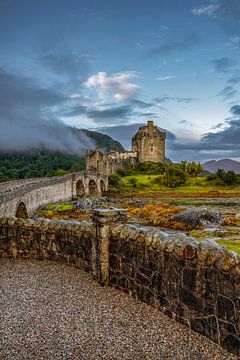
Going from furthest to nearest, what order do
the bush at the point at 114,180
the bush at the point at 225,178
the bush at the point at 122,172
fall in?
the bush at the point at 122,172 < the bush at the point at 114,180 < the bush at the point at 225,178

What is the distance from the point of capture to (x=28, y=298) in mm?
7461

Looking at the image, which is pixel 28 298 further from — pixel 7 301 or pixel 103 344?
pixel 103 344

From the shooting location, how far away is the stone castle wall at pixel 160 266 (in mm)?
5320

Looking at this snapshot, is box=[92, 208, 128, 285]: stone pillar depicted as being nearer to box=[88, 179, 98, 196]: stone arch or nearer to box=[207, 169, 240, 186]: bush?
box=[88, 179, 98, 196]: stone arch

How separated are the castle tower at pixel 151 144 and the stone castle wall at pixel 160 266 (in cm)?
9695

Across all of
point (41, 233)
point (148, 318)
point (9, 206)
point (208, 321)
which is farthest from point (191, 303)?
point (9, 206)

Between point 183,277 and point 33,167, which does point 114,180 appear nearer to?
point 33,167

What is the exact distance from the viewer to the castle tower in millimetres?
106000

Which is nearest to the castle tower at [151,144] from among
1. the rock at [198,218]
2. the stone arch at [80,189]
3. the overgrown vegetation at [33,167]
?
the overgrown vegetation at [33,167]

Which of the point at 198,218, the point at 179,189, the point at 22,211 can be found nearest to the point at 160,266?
the point at 198,218

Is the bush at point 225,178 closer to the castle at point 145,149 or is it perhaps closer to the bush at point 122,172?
the bush at point 122,172

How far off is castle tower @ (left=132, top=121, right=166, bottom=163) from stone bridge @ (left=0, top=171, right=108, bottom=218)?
31550 millimetres

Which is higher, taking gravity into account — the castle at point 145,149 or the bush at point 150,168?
the castle at point 145,149

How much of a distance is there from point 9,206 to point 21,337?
18347 mm
